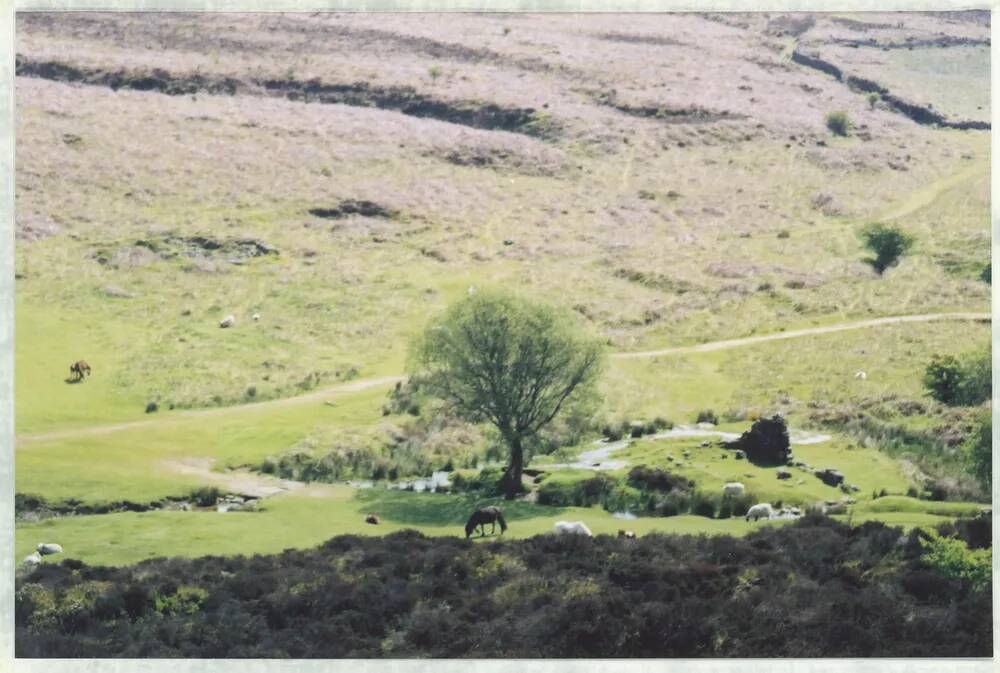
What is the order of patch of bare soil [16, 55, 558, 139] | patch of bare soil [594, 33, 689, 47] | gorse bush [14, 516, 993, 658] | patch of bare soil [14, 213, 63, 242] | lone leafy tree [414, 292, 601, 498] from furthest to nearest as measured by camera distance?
patch of bare soil [594, 33, 689, 47] → patch of bare soil [16, 55, 558, 139] → patch of bare soil [14, 213, 63, 242] → lone leafy tree [414, 292, 601, 498] → gorse bush [14, 516, 993, 658]

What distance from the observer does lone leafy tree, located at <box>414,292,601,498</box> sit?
186ft

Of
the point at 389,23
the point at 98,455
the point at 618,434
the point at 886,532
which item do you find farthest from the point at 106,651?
the point at 389,23

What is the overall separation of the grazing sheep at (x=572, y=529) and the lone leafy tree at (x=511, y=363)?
9.89 m

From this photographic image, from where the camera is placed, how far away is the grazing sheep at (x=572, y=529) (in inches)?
1794

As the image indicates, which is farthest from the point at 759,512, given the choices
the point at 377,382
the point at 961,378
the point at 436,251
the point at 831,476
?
the point at 436,251

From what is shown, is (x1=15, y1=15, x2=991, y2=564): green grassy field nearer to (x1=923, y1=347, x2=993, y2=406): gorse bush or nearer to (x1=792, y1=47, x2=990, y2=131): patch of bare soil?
(x1=923, y1=347, x2=993, y2=406): gorse bush

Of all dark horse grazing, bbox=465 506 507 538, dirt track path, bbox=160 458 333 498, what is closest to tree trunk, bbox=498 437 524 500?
dark horse grazing, bbox=465 506 507 538

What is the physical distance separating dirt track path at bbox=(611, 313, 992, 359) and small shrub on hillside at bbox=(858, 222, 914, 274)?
37.4ft

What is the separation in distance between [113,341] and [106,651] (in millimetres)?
40052

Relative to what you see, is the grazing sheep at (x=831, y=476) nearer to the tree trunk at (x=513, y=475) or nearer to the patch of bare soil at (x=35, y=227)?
the tree trunk at (x=513, y=475)

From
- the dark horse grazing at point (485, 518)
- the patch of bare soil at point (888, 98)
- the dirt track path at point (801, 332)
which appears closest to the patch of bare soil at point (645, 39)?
the patch of bare soil at point (888, 98)

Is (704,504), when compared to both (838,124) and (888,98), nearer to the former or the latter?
(838,124)

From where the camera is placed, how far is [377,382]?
6969cm

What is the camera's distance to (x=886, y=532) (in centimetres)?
4478
